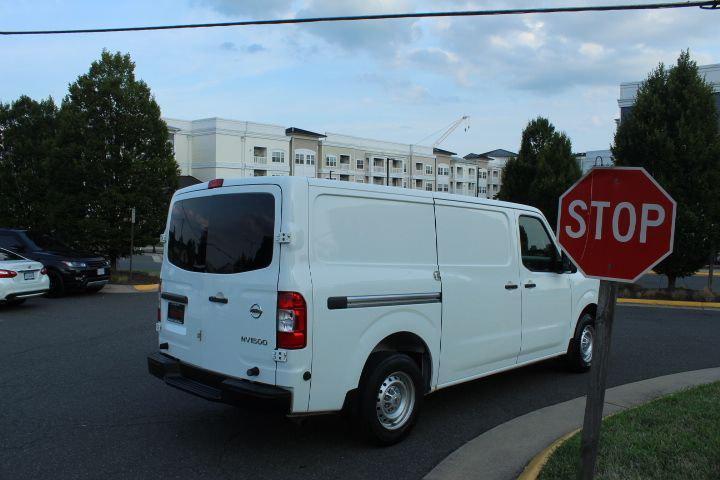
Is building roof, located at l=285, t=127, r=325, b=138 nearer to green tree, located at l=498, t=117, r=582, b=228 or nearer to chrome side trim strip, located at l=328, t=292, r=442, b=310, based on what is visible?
green tree, located at l=498, t=117, r=582, b=228

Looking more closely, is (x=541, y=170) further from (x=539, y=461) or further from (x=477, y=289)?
(x=539, y=461)

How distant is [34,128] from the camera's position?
800 inches

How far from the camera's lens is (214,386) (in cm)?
445

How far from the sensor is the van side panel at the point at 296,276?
405cm

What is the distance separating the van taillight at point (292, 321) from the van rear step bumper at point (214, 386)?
339 mm

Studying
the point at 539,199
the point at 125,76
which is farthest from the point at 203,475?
the point at 539,199

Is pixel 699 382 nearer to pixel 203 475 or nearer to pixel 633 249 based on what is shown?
pixel 633 249

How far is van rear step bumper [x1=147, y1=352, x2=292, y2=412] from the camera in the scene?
4031 millimetres

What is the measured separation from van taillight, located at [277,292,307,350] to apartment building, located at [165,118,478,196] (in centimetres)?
6577

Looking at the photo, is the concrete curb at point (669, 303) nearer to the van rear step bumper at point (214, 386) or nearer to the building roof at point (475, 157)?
the van rear step bumper at point (214, 386)

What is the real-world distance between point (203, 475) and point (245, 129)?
3035 inches

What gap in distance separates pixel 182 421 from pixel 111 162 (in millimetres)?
14008

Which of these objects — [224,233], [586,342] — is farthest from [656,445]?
[224,233]

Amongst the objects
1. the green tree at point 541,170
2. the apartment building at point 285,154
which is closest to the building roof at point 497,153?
the apartment building at point 285,154
